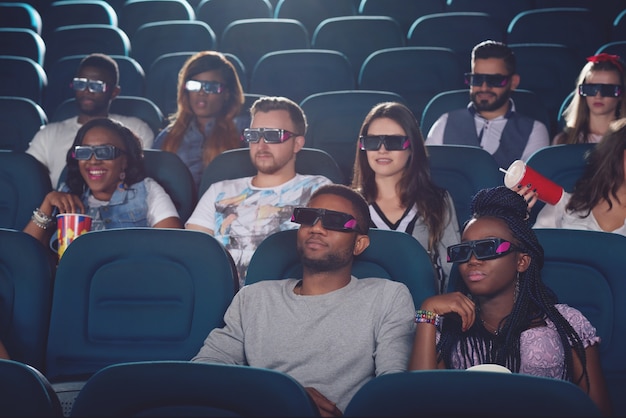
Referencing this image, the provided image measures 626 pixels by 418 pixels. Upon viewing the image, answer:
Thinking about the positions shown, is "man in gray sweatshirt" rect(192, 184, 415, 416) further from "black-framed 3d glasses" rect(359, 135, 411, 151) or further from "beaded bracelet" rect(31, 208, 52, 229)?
"beaded bracelet" rect(31, 208, 52, 229)

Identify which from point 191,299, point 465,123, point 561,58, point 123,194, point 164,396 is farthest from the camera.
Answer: point 561,58

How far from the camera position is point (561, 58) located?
461 centimetres

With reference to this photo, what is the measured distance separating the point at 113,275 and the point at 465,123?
6.44ft

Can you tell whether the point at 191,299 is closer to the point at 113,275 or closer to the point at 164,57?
the point at 113,275

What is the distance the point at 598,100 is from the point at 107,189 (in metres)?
1.98

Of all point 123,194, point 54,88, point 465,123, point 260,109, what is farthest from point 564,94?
point 54,88

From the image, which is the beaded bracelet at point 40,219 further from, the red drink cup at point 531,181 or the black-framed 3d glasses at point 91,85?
the red drink cup at point 531,181

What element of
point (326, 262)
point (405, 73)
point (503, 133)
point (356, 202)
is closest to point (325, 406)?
point (326, 262)

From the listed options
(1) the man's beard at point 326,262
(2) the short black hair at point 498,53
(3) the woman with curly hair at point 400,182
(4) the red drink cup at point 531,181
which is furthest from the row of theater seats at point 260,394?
(2) the short black hair at point 498,53

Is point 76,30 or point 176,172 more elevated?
point 76,30

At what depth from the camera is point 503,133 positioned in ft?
12.5

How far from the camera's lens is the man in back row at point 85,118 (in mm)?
4016

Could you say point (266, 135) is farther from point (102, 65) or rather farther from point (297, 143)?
point (102, 65)

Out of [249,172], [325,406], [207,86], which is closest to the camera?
[325,406]
